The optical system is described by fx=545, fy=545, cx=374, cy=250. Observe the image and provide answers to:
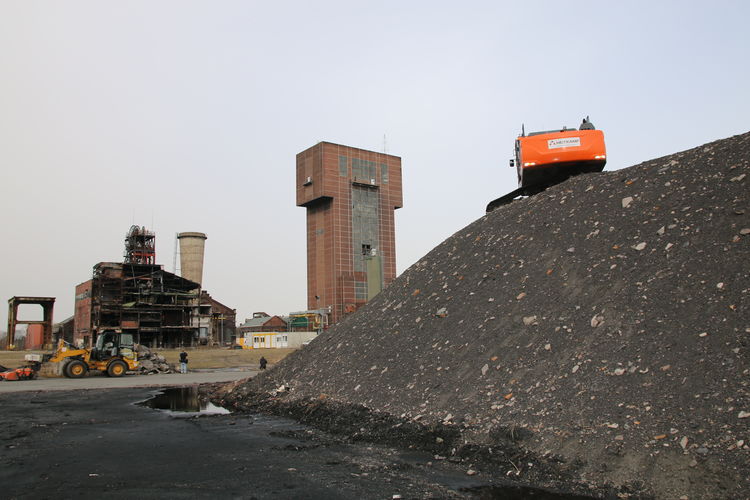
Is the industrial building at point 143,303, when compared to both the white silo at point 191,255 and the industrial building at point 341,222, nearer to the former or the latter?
the white silo at point 191,255

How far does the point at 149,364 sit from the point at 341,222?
5006 centimetres

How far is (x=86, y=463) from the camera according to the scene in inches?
330

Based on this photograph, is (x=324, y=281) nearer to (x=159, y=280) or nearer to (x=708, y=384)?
(x=159, y=280)

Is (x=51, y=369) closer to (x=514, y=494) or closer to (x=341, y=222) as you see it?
(x=514, y=494)

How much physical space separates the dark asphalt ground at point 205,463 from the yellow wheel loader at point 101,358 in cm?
1540

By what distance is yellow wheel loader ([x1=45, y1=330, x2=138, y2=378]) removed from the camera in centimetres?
2706

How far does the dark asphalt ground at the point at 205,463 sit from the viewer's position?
6711mm

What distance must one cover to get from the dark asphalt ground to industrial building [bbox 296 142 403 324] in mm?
64220

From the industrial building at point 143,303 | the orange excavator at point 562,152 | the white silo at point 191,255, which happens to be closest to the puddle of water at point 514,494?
the orange excavator at point 562,152

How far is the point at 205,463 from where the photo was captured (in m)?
8.27

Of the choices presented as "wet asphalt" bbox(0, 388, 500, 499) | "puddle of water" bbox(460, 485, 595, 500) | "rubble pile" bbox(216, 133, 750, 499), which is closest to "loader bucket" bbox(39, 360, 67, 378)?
"wet asphalt" bbox(0, 388, 500, 499)

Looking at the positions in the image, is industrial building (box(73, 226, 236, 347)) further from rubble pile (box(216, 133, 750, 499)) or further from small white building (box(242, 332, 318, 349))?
rubble pile (box(216, 133, 750, 499))

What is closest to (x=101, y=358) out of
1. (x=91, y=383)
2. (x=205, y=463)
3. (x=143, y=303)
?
(x=91, y=383)

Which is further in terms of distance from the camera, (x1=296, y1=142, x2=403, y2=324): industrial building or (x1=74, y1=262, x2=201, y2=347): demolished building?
(x1=296, y1=142, x2=403, y2=324): industrial building
